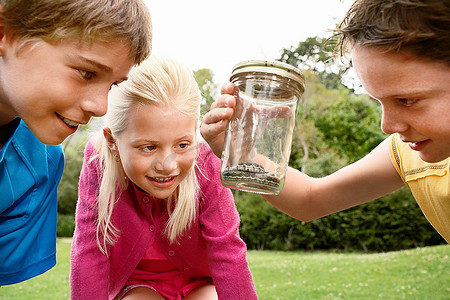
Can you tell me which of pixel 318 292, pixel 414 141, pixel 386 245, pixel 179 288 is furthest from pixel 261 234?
pixel 414 141

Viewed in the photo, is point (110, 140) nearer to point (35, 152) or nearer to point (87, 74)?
point (35, 152)

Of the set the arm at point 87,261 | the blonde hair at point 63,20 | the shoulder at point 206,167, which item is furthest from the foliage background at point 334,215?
the blonde hair at point 63,20

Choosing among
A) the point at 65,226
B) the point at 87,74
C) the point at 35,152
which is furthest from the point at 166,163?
the point at 65,226

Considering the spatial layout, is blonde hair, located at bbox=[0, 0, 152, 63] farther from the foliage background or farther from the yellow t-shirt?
the foliage background

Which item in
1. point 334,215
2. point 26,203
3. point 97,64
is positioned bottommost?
point 334,215

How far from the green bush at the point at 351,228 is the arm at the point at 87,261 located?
12.1m

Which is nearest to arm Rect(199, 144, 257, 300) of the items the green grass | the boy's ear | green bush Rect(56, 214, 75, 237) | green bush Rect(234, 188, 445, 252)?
the boy's ear

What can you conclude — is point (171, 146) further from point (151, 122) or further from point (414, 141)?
point (414, 141)

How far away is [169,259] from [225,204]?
0.48m

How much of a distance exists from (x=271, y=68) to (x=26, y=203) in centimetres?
169

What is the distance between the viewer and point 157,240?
9.54 ft

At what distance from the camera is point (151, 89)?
2.60 metres

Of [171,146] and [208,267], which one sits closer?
[171,146]

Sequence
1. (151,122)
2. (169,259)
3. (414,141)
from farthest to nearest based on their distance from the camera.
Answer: (169,259)
(151,122)
(414,141)
